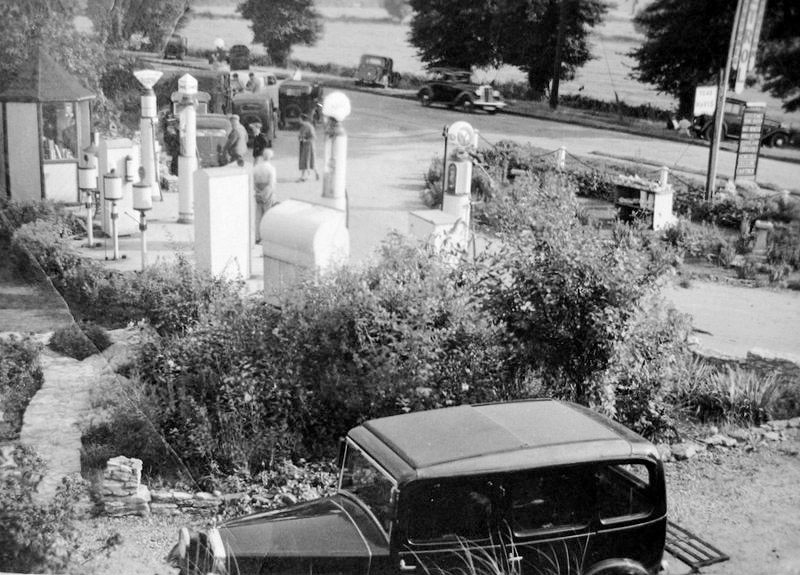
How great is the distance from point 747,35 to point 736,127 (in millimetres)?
1069

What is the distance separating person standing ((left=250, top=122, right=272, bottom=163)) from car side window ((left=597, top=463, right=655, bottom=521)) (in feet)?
25.2

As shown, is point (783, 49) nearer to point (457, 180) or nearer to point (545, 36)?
point (545, 36)

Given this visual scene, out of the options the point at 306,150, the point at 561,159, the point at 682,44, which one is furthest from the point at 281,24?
the point at 682,44

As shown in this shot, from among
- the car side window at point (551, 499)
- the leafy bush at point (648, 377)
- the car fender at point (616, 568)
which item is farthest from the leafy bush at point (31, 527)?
the leafy bush at point (648, 377)

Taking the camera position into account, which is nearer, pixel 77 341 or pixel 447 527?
pixel 447 527

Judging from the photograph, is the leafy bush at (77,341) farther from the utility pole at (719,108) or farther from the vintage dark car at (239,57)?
the utility pole at (719,108)

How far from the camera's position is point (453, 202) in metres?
10.8

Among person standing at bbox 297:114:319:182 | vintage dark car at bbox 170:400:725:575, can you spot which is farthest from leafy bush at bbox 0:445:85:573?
person standing at bbox 297:114:319:182

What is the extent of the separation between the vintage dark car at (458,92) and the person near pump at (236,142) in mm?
2554

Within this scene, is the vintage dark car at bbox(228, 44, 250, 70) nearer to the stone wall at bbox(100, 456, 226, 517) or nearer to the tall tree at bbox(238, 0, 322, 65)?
the tall tree at bbox(238, 0, 322, 65)

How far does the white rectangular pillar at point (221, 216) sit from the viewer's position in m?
9.70

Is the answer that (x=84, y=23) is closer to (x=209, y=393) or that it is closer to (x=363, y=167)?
(x=363, y=167)

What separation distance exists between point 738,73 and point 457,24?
142 inches

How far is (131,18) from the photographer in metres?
12.3
